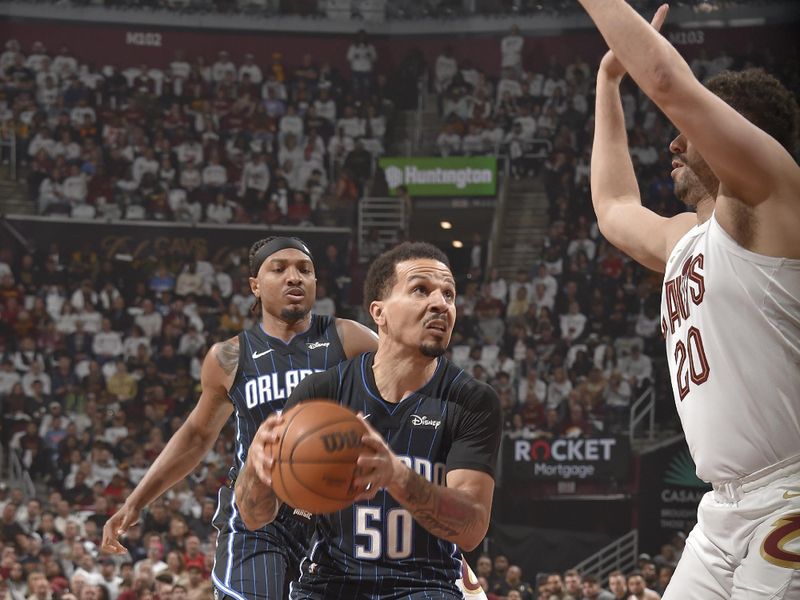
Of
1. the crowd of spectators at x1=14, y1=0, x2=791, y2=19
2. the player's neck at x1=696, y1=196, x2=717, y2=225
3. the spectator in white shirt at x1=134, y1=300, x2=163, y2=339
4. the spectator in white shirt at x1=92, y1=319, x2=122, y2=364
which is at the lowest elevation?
the spectator in white shirt at x1=92, y1=319, x2=122, y2=364

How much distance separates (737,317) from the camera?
269cm

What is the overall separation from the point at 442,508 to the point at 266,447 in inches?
22.6

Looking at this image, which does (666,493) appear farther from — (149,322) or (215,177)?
(215,177)

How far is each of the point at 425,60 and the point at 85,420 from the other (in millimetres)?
9947

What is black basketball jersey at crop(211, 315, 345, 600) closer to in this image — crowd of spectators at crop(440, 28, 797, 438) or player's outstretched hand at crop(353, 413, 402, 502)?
player's outstretched hand at crop(353, 413, 402, 502)

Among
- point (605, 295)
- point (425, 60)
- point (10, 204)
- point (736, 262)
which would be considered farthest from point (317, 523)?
point (425, 60)

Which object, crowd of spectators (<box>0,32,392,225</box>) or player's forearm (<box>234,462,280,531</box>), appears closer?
player's forearm (<box>234,462,280,531</box>)

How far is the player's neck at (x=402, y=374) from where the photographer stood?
12.3 feet

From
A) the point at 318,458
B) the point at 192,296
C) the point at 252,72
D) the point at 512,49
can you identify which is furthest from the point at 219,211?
the point at 318,458

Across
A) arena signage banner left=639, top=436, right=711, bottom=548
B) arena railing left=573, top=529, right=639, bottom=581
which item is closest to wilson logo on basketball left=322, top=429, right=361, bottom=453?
arena railing left=573, top=529, right=639, bottom=581

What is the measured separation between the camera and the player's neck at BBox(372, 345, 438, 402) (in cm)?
374

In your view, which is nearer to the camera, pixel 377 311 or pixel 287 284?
pixel 377 311

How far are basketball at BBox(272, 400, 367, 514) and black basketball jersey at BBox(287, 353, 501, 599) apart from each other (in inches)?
22.9

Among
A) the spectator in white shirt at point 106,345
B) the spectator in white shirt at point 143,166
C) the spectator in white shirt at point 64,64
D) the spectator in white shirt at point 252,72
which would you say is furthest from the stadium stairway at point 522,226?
the spectator in white shirt at point 64,64
